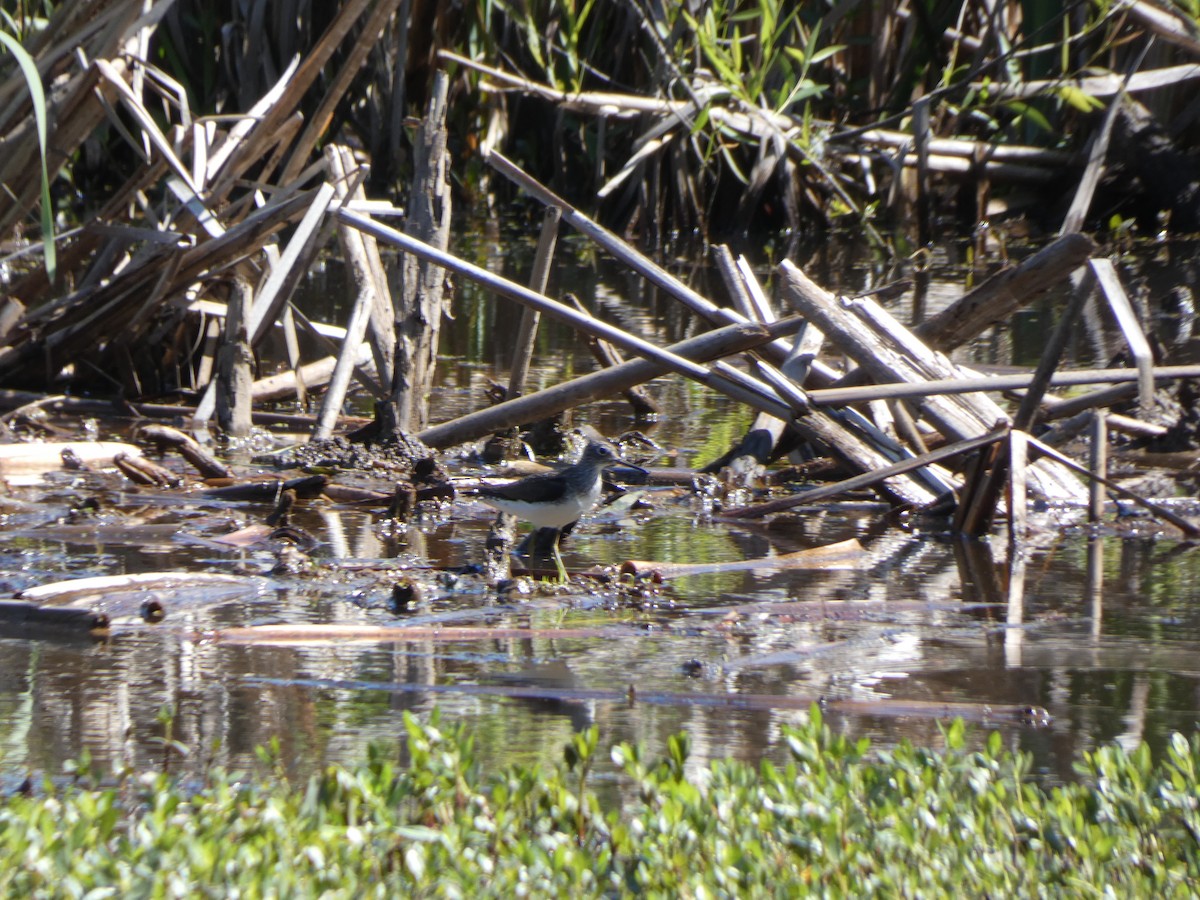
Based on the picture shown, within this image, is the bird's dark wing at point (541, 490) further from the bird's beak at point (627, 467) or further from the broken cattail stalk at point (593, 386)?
the broken cattail stalk at point (593, 386)

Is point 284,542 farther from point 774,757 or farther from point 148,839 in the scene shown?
point 148,839

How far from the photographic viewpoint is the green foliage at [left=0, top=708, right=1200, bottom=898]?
2.54m

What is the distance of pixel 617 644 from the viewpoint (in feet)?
14.7

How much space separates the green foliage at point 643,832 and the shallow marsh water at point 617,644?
596mm

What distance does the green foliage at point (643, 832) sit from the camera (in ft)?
8.32

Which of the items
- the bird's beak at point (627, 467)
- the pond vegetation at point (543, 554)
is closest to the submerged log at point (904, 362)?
the pond vegetation at point (543, 554)

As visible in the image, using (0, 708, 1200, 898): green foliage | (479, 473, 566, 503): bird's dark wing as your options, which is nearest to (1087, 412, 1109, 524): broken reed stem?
(479, 473, 566, 503): bird's dark wing

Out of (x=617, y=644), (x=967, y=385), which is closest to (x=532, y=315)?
(x=967, y=385)

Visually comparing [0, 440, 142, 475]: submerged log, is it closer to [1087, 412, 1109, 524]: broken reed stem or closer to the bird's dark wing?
the bird's dark wing

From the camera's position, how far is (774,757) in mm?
3588

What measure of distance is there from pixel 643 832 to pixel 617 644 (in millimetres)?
1719

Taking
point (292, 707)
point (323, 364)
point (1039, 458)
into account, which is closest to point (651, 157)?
point (323, 364)

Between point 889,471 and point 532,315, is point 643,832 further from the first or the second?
point 532,315

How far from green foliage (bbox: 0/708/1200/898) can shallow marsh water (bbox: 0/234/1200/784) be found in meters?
0.60
